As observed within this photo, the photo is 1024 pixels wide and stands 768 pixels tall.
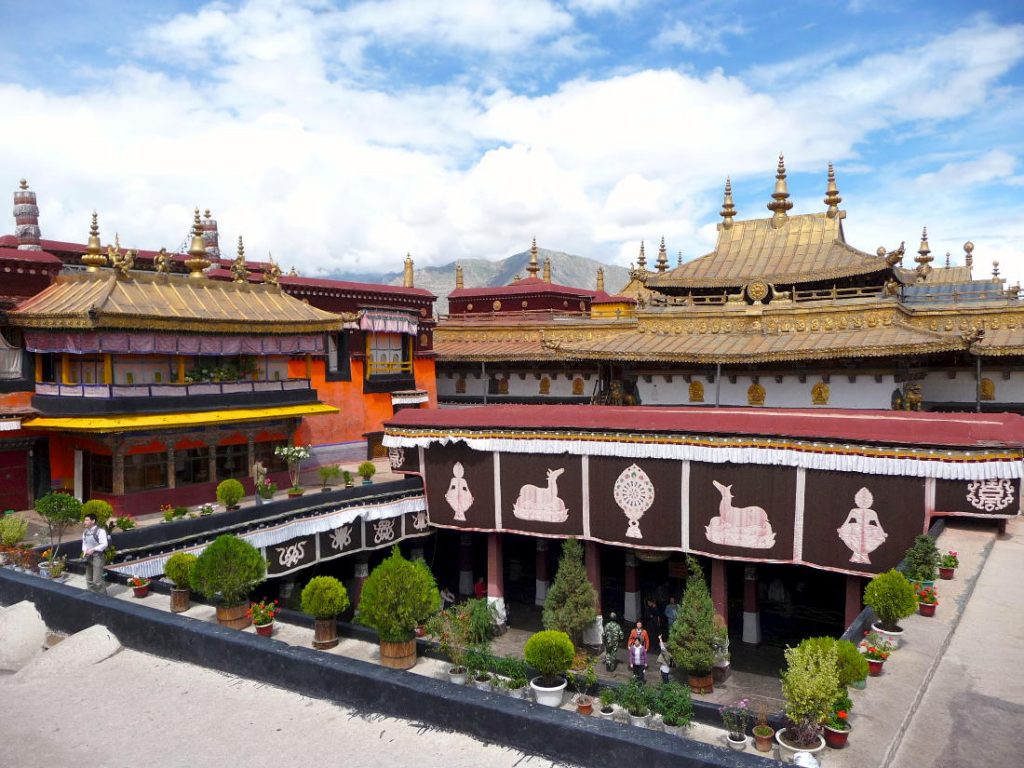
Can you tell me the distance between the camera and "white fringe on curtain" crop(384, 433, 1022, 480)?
48.6 feet

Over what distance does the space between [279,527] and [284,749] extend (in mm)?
11728

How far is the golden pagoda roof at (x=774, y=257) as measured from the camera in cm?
2716

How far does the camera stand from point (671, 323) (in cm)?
2709

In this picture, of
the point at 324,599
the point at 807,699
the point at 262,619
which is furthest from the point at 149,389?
the point at 807,699

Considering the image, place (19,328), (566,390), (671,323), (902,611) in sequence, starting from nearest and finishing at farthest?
(902,611) → (19,328) → (671,323) → (566,390)

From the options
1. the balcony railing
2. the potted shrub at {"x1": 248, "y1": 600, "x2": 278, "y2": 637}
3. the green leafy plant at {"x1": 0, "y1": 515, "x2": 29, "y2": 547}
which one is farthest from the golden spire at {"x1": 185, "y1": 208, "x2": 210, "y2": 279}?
the potted shrub at {"x1": 248, "y1": 600, "x2": 278, "y2": 637}

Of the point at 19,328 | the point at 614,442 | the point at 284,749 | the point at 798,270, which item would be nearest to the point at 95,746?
the point at 284,749

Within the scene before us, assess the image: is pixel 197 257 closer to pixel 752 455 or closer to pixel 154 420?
pixel 154 420

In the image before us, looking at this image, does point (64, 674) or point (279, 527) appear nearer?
point (64, 674)

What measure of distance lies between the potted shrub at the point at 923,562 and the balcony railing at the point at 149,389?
19376 millimetres

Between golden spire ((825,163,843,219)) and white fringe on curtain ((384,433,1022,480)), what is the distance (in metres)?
16.3

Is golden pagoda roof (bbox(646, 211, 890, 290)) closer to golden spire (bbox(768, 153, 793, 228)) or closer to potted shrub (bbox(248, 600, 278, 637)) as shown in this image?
golden spire (bbox(768, 153, 793, 228))

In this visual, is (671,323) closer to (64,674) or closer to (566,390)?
(566,390)

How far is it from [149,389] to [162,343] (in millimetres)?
1400
